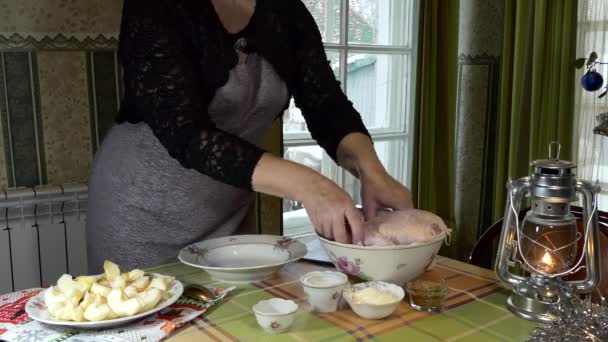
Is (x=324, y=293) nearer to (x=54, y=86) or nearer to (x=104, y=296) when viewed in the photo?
(x=104, y=296)

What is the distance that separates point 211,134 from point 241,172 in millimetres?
93

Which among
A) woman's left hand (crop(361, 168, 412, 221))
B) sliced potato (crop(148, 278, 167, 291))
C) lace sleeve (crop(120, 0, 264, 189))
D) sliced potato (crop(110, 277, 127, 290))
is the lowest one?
sliced potato (crop(148, 278, 167, 291))

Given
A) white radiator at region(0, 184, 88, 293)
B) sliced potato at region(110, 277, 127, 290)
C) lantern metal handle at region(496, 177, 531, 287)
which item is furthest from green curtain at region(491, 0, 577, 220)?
sliced potato at region(110, 277, 127, 290)

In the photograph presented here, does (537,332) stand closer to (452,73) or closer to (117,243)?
(117,243)

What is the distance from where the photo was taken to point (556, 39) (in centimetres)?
260

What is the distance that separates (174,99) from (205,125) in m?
0.08

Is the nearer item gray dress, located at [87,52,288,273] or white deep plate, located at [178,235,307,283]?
white deep plate, located at [178,235,307,283]

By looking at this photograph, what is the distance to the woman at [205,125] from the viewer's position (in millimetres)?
1096

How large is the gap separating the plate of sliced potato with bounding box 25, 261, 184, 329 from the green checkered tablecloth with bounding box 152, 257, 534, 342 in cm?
6

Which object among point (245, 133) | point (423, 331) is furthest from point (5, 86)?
point (423, 331)

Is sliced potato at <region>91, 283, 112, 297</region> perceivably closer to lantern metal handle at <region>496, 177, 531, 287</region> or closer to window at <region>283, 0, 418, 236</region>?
lantern metal handle at <region>496, 177, 531, 287</region>

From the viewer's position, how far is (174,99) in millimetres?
1104

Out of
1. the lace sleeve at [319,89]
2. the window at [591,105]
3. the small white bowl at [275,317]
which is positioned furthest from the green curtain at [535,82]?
the small white bowl at [275,317]

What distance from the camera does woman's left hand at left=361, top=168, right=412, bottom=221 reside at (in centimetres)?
115
